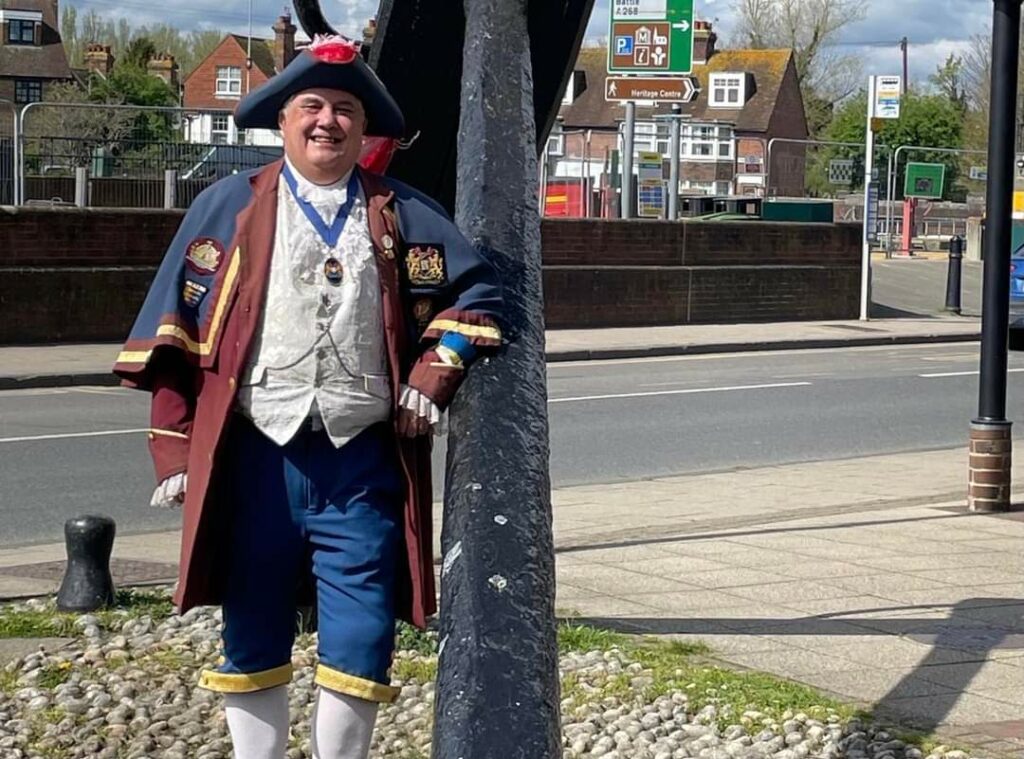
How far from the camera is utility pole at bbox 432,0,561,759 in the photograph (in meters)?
2.72

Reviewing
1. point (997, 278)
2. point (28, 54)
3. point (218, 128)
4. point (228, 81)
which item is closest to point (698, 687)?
point (997, 278)

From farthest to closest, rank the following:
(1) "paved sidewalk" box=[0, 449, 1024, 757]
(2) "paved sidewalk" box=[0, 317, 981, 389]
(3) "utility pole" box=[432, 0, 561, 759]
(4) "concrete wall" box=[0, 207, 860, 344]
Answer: (4) "concrete wall" box=[0, 207, 860, 344] < (2) "paved sidewalk" box=[0, 317, 981, 389] < (1) "paved sidewalk" box=[0, 449, 1024, 757] < (3) "utility pole" box=[432, 0, 561, 759]

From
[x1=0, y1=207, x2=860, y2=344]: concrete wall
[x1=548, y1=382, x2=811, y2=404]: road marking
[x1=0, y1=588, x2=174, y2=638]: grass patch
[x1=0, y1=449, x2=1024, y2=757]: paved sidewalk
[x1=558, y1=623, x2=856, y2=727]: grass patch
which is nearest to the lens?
[x1=558, y1=623, x2=856, y2=727]: grass patch

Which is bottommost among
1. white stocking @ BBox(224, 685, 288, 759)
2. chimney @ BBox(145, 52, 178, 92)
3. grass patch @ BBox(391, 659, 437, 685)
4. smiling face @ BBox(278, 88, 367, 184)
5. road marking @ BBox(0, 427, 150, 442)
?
road marking @ BBox(0, 427, 150, 442)

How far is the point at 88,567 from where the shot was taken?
22.4ft

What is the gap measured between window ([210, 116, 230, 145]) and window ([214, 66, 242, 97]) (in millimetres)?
54261

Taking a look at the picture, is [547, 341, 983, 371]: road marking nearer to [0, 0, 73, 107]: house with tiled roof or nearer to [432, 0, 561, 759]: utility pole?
[432, 0, 561, 759]: utility pole

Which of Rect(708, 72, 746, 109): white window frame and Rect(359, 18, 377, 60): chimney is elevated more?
Rect(708, 72, 746, 109): white window frame

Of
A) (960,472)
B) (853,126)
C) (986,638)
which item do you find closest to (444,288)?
(986,638)

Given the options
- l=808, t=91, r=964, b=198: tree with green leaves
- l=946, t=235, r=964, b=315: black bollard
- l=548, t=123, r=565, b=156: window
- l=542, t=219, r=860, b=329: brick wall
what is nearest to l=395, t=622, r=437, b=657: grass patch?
l=542, t=219, r=860, b=329: brick wall

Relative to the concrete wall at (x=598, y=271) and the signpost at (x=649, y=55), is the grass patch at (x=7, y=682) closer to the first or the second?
the concrete wall at (x=598, y=271)

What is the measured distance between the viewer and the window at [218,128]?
2636cm

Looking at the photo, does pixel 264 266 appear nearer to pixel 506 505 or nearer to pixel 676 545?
pixel 506 505

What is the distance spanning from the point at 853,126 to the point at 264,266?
6842 cm
